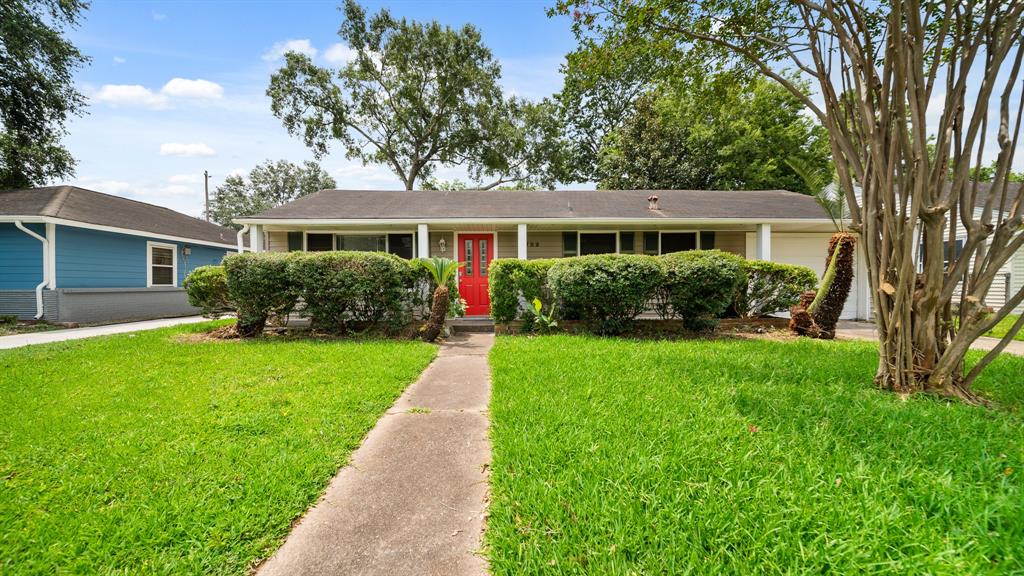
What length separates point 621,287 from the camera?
6527 millimetres

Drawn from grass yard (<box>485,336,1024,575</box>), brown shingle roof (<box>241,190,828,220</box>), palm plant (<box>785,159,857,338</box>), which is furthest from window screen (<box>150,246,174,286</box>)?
palm plant (<box>785,159,857,338</box>)

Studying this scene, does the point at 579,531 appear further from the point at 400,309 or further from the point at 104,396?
the point at 400,309

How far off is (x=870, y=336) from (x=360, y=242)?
12.4 meters

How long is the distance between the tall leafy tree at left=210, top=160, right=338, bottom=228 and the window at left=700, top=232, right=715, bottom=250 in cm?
3621

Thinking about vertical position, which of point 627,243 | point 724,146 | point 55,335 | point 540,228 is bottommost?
point 55,335

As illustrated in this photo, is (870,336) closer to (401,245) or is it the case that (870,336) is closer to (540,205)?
(540,205)

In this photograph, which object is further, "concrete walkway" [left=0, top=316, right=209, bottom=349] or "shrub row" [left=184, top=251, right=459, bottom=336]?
"concrete walkway" [left=0, top=316, right=209, bottom=349]

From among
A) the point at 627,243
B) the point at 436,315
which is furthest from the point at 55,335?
the point at 627,243

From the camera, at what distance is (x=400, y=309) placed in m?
7.09

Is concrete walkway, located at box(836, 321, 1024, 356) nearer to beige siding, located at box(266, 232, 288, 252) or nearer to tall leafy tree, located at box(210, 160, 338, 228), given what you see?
beige siding, located at box(266, 232, 288, 252)

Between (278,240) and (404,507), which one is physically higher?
(278,240)

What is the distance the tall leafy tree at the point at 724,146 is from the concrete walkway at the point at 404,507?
19868 millimetres

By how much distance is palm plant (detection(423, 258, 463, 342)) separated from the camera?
23.1 ft

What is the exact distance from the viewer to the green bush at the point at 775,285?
7.95 metres
